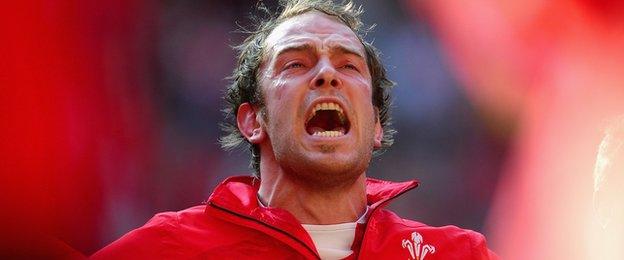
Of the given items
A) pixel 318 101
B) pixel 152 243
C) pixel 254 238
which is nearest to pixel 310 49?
pixel 318 101

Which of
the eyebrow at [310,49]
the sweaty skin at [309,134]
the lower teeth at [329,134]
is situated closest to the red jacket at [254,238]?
the sweaty skin at [309,134]

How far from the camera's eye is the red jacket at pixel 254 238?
2.63 metres

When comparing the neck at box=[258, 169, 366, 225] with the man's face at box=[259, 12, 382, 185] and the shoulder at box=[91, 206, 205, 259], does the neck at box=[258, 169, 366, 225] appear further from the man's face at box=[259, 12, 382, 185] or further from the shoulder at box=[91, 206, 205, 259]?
the shoulder at box=[91, 206, 205, 259]

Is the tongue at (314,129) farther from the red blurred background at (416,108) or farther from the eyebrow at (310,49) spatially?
the red blurred background at (416,108)

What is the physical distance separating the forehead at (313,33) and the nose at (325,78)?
147 millimetres

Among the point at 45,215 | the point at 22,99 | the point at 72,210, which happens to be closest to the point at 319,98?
the point at 45,215

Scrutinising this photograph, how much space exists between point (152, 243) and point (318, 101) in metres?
0.73

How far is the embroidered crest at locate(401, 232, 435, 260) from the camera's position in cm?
272

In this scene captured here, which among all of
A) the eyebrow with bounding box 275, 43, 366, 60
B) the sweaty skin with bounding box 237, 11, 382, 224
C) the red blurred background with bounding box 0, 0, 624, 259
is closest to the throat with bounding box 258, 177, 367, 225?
the sweaty skin with bounding box 237, 11, 382, 224

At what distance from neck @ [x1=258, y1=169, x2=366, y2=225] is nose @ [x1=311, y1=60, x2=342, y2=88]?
0.34 m

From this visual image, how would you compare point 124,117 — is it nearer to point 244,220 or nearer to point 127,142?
point 127,142

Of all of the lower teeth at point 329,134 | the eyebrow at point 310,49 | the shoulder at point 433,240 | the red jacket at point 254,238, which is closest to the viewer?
the red jacket at point 254,238

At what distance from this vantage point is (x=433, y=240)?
279cm

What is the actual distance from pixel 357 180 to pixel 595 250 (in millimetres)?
2109
